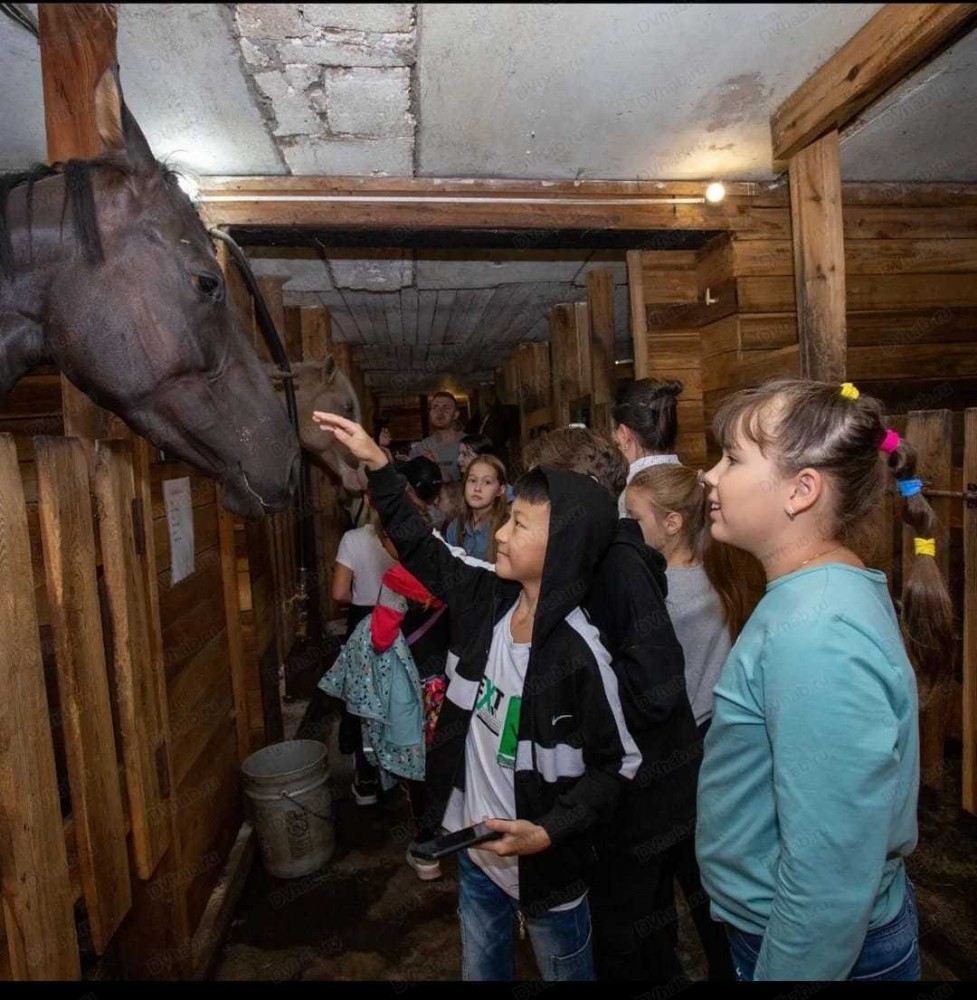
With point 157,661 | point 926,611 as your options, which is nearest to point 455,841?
point 926,611

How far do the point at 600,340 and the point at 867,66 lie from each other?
123 inches

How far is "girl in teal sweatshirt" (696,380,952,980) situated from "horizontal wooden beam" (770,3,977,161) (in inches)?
68.1

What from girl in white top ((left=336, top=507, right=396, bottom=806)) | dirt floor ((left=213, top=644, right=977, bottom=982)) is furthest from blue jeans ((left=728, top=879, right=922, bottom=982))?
girl in white top ((left=336, top=507, right=396, bottom=806))

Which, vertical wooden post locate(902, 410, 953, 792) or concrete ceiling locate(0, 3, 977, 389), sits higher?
concrete ceiling locate(0, 3, 977, 389)

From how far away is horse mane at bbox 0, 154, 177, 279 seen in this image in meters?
1.66

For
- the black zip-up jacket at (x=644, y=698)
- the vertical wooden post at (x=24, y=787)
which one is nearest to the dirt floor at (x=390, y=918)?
the black zip-up jacket at (x=644, y=698)

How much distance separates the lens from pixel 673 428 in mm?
2990

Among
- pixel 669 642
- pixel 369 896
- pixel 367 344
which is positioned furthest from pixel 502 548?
pixel 367 344

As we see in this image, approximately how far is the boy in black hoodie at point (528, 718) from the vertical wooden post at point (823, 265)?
1.63 metres

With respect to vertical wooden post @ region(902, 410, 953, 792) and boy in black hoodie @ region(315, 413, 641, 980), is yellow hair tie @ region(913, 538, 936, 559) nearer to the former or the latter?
boy in black hoodie @ region(315, 413, 641, 980)

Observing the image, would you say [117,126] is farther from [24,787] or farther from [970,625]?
[970,625]

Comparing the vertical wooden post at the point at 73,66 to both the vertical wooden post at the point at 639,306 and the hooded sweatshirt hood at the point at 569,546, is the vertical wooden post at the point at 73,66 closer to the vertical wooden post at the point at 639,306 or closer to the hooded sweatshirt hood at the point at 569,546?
the hooded sweatshirt hood at the point at 569,546

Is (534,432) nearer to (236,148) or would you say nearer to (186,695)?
(236,148)

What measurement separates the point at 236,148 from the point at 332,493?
13.8 ft
